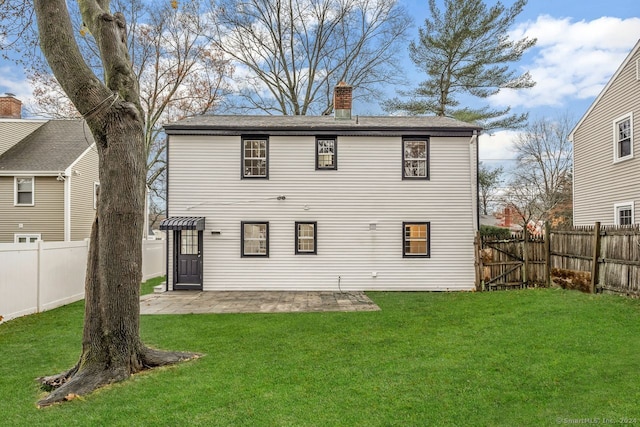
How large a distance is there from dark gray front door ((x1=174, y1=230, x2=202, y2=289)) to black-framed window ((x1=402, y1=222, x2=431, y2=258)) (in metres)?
6.34

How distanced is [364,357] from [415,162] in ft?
27.4

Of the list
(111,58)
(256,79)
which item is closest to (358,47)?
(256,79)

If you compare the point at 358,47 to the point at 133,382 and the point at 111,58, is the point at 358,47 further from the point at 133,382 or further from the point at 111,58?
the point at 133,382

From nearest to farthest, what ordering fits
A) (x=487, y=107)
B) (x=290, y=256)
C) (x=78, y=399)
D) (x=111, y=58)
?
1. (x=78, y=399)
2. (x=111, y=58)
3. (x=290, y=256)
4. (x=487, y=107)

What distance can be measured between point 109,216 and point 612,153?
15.1 metres

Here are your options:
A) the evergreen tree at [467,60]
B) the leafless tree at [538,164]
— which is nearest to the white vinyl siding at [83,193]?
the evergreen tree at [467,60]

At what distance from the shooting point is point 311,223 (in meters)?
12.2

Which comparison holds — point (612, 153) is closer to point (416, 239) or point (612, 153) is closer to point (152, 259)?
point (416, 239)

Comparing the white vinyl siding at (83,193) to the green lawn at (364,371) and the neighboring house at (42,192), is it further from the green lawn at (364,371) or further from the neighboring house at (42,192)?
the green lawn at (364,371)

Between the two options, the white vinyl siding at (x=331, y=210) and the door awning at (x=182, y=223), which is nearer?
the door awning at (x=182, y=223)

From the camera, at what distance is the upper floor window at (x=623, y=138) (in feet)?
40.1

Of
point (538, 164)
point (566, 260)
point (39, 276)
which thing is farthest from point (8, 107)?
point (538, 164)

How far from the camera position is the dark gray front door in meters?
12.1

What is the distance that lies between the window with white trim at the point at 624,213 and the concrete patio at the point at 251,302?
8749 millimetres
